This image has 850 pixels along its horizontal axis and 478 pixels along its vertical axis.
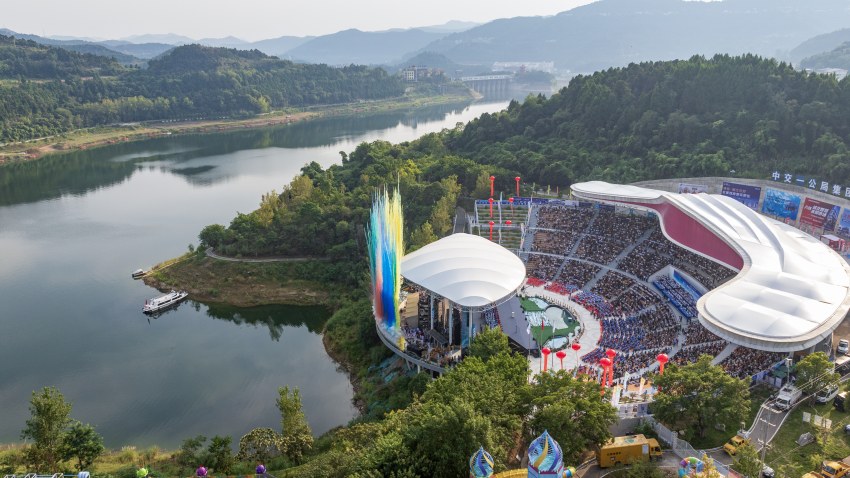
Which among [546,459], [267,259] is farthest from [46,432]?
[267,259]

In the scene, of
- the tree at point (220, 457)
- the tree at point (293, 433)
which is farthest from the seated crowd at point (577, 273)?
the tree at point (220, 457)

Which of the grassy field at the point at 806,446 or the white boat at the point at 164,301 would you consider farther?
the white boat at the point at 164,301

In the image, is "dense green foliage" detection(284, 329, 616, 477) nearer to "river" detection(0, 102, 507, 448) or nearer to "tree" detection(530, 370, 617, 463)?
"tree" detection(530, 370, 617, 463)

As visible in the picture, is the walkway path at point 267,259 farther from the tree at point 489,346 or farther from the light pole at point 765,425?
the light pole at point 765,425

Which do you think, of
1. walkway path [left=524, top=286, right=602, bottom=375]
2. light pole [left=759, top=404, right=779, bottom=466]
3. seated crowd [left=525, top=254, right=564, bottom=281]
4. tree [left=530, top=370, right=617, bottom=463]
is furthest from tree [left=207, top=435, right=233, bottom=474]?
seated crowd [left=525, top=254, right=564, bottom=281]

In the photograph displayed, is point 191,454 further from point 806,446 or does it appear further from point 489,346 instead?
point 806,446
